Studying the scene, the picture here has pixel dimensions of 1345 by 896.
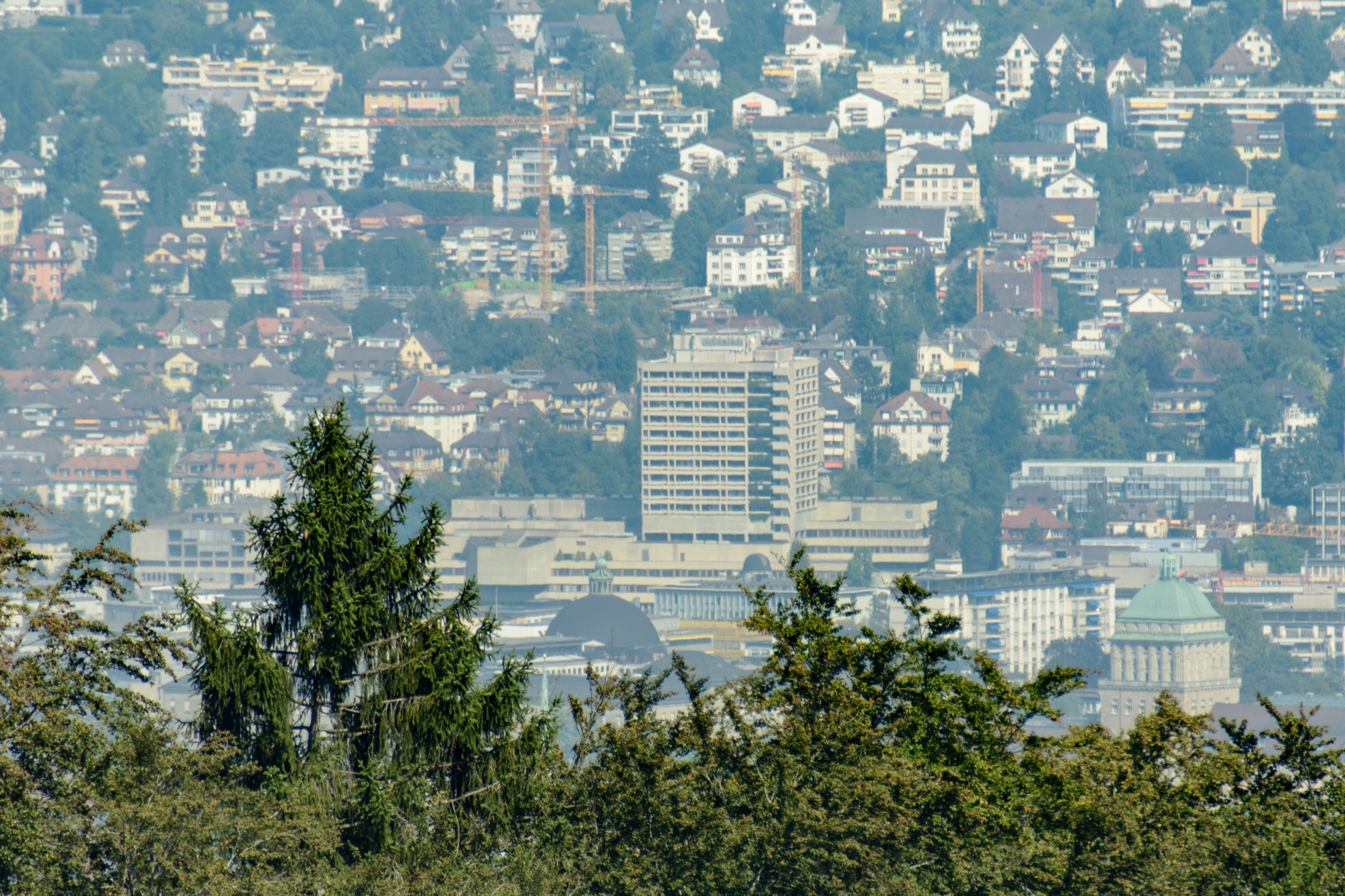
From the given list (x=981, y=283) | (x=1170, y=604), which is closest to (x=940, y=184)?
(x=981, y=283)

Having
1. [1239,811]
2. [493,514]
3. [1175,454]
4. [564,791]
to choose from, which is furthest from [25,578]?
A: [1175,454]

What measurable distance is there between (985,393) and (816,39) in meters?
36.1

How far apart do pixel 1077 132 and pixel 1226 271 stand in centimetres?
1422

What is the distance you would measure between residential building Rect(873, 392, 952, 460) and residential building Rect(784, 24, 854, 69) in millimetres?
37367

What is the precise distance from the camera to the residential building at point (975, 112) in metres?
133

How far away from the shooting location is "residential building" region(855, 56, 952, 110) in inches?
5384

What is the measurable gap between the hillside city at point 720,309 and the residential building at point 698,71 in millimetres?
265

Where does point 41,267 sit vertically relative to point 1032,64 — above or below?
below

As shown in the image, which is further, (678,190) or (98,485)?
(678,190)

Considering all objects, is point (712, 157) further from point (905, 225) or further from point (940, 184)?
point (905, 225)

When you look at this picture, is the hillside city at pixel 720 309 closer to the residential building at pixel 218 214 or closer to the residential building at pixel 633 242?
the residential building at pixel 218 214

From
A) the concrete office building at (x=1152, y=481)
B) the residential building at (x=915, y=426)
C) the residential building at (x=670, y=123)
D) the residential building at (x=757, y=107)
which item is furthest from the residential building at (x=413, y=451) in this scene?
the residential building at (x=757, y=107)

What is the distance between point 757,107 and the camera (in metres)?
136

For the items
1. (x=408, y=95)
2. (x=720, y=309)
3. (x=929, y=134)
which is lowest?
(x=720, y=309)
